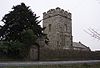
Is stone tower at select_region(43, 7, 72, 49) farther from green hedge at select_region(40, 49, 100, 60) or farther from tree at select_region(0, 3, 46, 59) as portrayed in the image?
tree at select_region(0, 3, 46, 59)

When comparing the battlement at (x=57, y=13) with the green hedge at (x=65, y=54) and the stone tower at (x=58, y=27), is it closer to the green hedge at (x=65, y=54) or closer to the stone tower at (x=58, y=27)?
the stone tower at (x=58, y=27)

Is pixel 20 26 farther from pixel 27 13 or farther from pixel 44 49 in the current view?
pixel 44 49

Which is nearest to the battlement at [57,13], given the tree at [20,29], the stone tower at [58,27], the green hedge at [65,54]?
the stone tower at [58,27]

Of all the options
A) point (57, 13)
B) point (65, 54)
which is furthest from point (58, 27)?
point (65, 54)

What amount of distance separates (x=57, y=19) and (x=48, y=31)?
410cm

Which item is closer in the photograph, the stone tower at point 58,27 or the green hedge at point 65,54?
the green hedge at point 65,54

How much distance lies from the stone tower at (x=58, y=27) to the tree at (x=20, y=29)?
1531cm

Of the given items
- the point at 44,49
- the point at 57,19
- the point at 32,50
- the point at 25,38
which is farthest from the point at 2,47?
the point at 57,19

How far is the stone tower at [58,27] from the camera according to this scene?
50.5m

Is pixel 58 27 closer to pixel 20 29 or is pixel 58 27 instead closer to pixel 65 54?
pixel 65 54

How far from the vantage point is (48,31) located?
52844mm

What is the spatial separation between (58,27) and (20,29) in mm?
19688

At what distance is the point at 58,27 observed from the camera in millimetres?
50812

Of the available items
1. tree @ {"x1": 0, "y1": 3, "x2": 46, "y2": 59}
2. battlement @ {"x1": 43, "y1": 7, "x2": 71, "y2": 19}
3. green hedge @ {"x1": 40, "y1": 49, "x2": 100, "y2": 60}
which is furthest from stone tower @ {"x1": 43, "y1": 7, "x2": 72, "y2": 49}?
tree @ {"x1": 0, "y1": 3, "x2": 46, "y2": 59}
